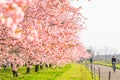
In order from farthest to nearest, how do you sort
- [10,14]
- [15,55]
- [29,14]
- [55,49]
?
[15,55]
[55,49]
[29,14]
[10,14]

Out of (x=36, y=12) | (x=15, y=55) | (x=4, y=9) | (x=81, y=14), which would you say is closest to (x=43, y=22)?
(x=36, y=12)

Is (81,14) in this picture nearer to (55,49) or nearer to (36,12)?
(55,49)

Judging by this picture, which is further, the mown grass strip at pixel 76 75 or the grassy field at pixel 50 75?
the mown grass strip at pixel 76 75

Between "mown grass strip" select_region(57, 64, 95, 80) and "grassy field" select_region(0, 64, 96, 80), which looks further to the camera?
"mown grass strip" select_region(57, 64, 95, 80)

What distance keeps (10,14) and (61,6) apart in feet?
43.8

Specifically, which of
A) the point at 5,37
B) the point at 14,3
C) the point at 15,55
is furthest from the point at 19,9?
the point at 15,55

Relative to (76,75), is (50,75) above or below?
above

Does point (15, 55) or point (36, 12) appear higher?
point (36, 12)

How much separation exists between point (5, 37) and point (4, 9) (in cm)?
1139

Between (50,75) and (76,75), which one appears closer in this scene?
(50,75)

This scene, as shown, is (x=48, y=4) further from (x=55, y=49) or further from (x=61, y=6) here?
(x=55, y=49)

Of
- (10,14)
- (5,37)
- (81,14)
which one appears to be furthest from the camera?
(81,14)

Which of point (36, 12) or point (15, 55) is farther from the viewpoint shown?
point (15, 55)

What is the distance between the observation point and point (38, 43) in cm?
1659
